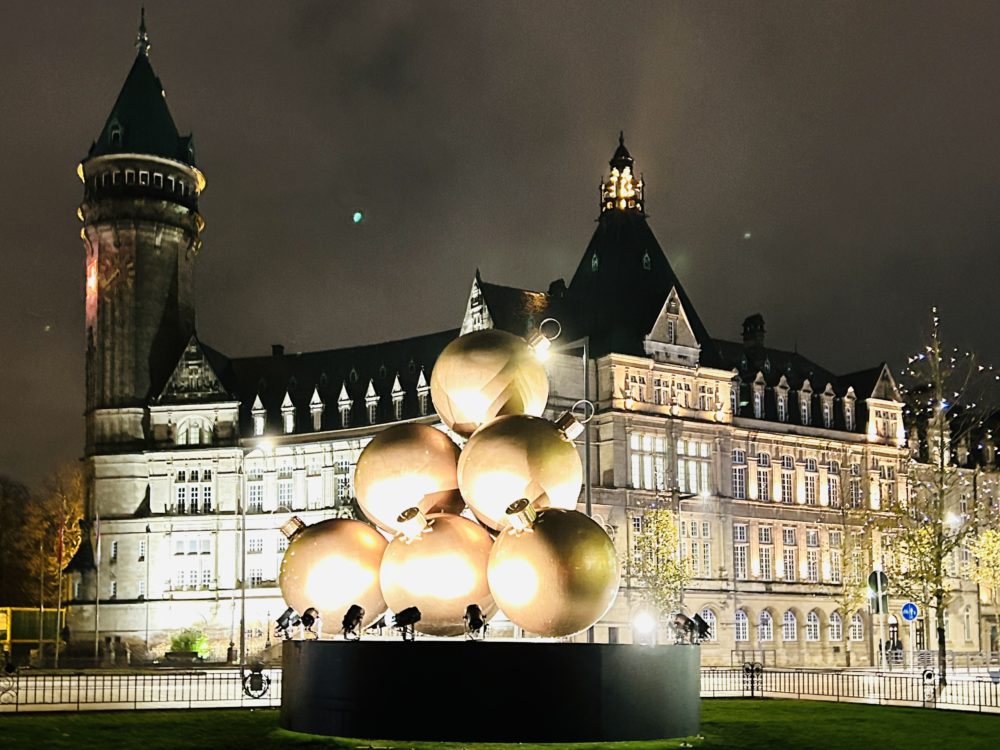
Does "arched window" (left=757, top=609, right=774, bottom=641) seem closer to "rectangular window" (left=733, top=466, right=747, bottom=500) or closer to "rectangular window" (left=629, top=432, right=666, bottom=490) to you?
"rectangular window" (left=733, top=466, right=747, bottom=500)

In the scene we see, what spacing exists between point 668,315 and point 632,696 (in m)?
61.7

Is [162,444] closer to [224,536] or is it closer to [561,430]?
[224,536]

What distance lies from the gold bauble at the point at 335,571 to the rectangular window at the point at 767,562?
2618 inches

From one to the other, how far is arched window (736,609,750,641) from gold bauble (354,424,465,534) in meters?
63.2

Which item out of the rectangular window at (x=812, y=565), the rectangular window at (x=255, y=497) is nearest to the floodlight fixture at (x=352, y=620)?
the rectangular window at (x=812, y=565)

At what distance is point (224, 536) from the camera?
97.5 m

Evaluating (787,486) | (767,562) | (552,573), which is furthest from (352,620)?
(787,486)

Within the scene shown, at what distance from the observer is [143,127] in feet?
328

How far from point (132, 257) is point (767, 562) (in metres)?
50.9

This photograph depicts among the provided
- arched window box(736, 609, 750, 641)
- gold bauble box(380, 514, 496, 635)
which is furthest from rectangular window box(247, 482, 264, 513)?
gold bauble box(380, 514, 496, 635)

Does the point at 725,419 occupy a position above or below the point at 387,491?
above

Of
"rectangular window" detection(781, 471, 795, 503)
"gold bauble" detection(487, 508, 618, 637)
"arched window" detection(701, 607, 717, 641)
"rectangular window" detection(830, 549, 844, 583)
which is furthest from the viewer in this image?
"rectangular window" detection(830, 549, 844, 583)

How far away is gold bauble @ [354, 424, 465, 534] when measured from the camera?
24859 millimetres

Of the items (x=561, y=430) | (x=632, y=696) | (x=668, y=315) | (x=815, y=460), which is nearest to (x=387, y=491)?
(x=561, y=430)
